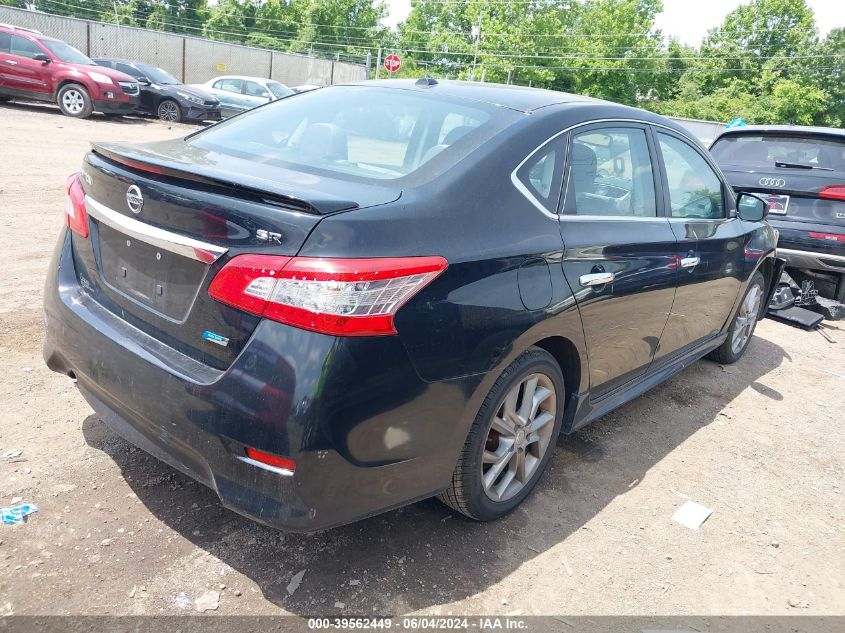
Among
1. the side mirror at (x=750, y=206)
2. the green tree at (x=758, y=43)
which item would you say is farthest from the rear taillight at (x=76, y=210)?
the green tree at (x=758, y=43)

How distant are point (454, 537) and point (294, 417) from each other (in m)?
1.11

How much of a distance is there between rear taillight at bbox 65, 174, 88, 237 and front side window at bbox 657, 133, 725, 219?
286 centimetres

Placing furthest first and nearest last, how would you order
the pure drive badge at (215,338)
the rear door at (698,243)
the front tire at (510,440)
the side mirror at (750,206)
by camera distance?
the side mirror at (750,206), the rear door at (698,243), the front tire at (510,440), the pure drive badge at (215,338)

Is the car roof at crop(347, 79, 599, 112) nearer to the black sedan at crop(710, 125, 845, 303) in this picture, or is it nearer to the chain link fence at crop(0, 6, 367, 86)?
the black sedan at crop(710, 125, 845, 303)

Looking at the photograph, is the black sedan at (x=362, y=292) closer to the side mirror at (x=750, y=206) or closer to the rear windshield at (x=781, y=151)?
the side mirror at (x=750, y=206)

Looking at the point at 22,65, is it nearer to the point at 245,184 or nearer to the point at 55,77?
the point at 55,77

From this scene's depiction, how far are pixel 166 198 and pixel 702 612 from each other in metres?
2.44

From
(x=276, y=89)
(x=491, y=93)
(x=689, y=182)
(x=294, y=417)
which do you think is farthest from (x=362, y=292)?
(x=276, y=89)

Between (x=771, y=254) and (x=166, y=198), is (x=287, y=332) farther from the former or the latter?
(x=771, y=254)

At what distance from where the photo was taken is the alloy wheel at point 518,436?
2.71 m

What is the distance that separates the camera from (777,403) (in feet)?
15.4

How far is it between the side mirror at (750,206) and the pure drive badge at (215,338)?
3.80 m

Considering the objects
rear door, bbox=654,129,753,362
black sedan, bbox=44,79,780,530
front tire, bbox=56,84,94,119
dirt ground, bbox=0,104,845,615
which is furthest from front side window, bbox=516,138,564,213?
front tire, bbox=56,84,94,119

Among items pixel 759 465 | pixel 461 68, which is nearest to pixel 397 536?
pixel 759 465
